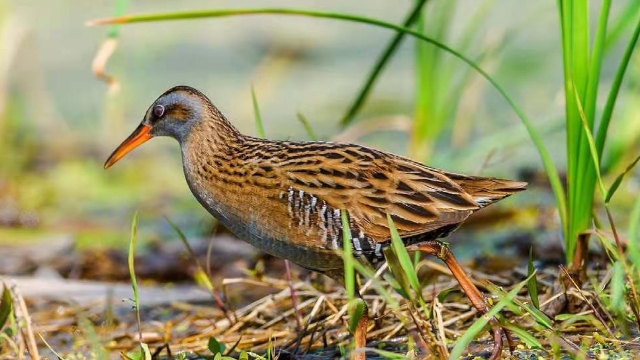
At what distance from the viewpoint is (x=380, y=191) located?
3.38 m

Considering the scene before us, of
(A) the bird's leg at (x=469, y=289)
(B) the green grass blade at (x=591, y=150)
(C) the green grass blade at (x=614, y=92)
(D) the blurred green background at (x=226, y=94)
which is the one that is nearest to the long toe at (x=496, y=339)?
(A) the bird's leg at (x=469, y=289)

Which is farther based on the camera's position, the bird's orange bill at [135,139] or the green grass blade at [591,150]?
the bird's orange bill at [135,139]

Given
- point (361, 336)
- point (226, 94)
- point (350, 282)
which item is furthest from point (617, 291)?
point (226, 94)

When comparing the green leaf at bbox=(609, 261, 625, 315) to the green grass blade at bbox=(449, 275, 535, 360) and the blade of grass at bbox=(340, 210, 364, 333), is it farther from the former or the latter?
the blade of grass at bbox=(340, 210, 364, 333)

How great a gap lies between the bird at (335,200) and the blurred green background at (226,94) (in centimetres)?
224

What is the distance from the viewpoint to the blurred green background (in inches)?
255

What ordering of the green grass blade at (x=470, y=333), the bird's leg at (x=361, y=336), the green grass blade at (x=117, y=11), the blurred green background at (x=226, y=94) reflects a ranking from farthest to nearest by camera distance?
1. the blurred green background at (x=226, y=94)
2. the green grass blade at (x=117, y=11)
3. the bird's leg at (x=361, y=336)
4. the green grass blade at (x=470, y=333)

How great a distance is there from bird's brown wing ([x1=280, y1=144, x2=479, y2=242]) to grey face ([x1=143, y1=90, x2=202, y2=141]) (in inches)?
18.9

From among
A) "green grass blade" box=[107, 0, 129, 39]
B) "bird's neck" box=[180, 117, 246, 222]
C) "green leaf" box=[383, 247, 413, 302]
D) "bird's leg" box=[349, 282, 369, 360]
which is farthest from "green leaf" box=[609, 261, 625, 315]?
"green grass blade" box=[107, 0, 129, 39]

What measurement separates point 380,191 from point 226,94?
223 inches

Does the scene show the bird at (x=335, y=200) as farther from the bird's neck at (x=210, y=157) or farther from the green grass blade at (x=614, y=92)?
the green grass blade at (x=614, y=92)

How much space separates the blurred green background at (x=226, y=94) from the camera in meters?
6.47

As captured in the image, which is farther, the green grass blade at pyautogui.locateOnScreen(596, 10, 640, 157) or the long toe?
the green grass blade at pyautogui.locateOnScreen(596, 10, 640, 157)

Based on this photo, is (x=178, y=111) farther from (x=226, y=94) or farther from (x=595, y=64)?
(x=226, y=94)
